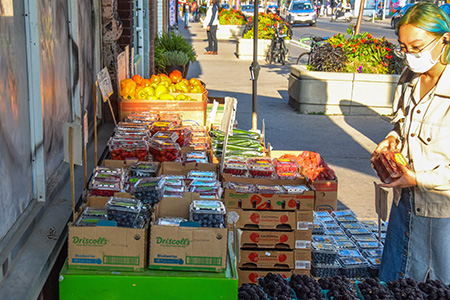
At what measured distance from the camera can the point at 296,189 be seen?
4355 millimetres

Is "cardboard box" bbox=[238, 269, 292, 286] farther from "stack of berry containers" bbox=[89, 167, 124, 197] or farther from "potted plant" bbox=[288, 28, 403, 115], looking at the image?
"potted plant" bbox=[288, 28, 403, 115]

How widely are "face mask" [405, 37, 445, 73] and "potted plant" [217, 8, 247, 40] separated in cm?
2843

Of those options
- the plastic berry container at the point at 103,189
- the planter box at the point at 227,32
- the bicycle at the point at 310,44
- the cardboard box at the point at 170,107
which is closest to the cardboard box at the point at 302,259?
the plastic berry container at the point at 103,189

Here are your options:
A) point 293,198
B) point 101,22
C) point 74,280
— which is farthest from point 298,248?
point 101,22

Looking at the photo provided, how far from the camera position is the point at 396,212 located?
3736 mm

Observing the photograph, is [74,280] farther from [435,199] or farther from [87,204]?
[435,199]

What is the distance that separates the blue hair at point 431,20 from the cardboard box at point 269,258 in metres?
1.93

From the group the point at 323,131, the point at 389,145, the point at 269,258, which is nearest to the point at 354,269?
the point at 269,258

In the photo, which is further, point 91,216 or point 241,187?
point 241,187

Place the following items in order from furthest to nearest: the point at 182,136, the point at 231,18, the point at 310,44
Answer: the point at 231,18, the point at 310,44, the point at 182,136

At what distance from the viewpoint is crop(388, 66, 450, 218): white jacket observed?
3.29 metres

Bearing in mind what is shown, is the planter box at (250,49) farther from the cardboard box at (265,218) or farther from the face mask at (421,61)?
the face mask at (421,61)

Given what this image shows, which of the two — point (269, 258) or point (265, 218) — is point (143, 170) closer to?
point (265, 218)

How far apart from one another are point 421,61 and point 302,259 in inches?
72.4
